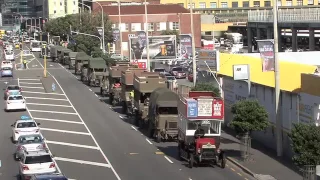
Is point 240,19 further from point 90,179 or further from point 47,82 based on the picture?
point 90,179

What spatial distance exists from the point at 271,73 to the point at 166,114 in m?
7.05

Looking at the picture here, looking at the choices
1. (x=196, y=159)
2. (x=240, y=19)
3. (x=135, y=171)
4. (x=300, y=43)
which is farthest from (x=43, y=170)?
(x=240, y=19)

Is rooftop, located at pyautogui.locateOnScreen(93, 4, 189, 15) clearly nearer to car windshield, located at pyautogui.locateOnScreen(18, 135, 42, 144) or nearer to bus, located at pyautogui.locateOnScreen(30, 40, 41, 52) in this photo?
bus, located at pyautogui.locateOnScreen(30, 40, 41, 52)

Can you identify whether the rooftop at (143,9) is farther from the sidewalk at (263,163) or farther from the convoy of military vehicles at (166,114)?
the sidewalk at (263,163)

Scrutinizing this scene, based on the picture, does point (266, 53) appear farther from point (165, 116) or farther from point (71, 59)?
point (71, 59)

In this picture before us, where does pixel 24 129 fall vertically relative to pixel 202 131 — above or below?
below

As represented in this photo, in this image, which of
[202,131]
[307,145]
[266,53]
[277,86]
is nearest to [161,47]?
[277,86]

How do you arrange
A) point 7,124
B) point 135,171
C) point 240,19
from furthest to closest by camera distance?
point 240,19, point 7,124, point 135,171

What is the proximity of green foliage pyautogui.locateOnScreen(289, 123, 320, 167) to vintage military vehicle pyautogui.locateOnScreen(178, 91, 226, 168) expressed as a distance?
638 centimetres

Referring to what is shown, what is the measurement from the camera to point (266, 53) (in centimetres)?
3569

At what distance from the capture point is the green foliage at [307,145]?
27.8 metres

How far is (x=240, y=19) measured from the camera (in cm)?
14050

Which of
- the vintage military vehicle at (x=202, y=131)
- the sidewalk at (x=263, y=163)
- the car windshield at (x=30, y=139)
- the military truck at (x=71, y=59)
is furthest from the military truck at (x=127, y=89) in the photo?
the military truck at (x=71, y=59)

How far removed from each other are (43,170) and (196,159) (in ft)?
24.0
